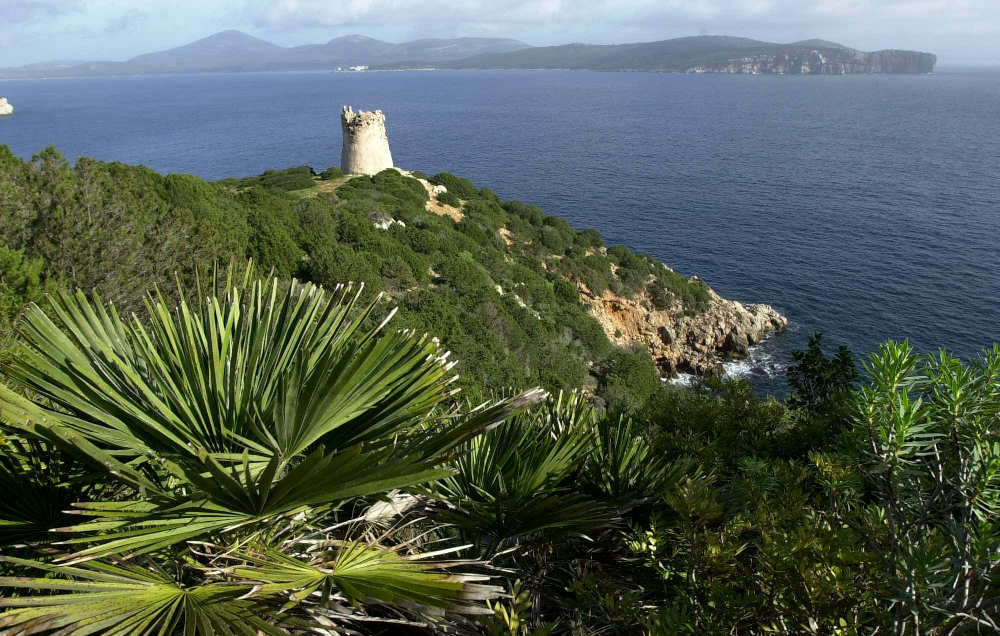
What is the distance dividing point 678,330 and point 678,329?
0.20 ft

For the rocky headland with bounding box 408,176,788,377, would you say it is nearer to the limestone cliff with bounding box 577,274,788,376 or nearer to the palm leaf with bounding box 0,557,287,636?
the limestone cliff with bounding box 577,274,788,376

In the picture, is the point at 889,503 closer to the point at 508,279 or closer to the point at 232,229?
the point at 232,229

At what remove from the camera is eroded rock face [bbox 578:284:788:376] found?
96.4 ft

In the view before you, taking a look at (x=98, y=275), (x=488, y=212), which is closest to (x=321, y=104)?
(x=488, y=212)

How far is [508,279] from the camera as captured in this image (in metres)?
27.8

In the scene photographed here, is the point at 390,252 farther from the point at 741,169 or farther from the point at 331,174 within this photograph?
the point at 741,169

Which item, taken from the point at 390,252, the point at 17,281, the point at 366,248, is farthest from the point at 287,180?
the point at 17,281

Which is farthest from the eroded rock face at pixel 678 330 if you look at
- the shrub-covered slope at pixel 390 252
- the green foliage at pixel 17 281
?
the green foliage at pixel 17 281

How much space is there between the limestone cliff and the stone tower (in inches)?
666

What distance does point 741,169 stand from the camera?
6812cm

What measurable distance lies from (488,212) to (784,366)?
59.8 ft

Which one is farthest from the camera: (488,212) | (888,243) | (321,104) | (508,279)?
(321,104)

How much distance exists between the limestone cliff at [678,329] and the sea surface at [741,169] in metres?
1.48

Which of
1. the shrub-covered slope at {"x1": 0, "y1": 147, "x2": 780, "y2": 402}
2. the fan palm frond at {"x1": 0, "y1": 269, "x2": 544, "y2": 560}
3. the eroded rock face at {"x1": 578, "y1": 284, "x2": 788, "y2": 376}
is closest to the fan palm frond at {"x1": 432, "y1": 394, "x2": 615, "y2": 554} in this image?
the fan palm frond at {"x1": 0, "y1": 269, "x2": 544, "y2": 560}
